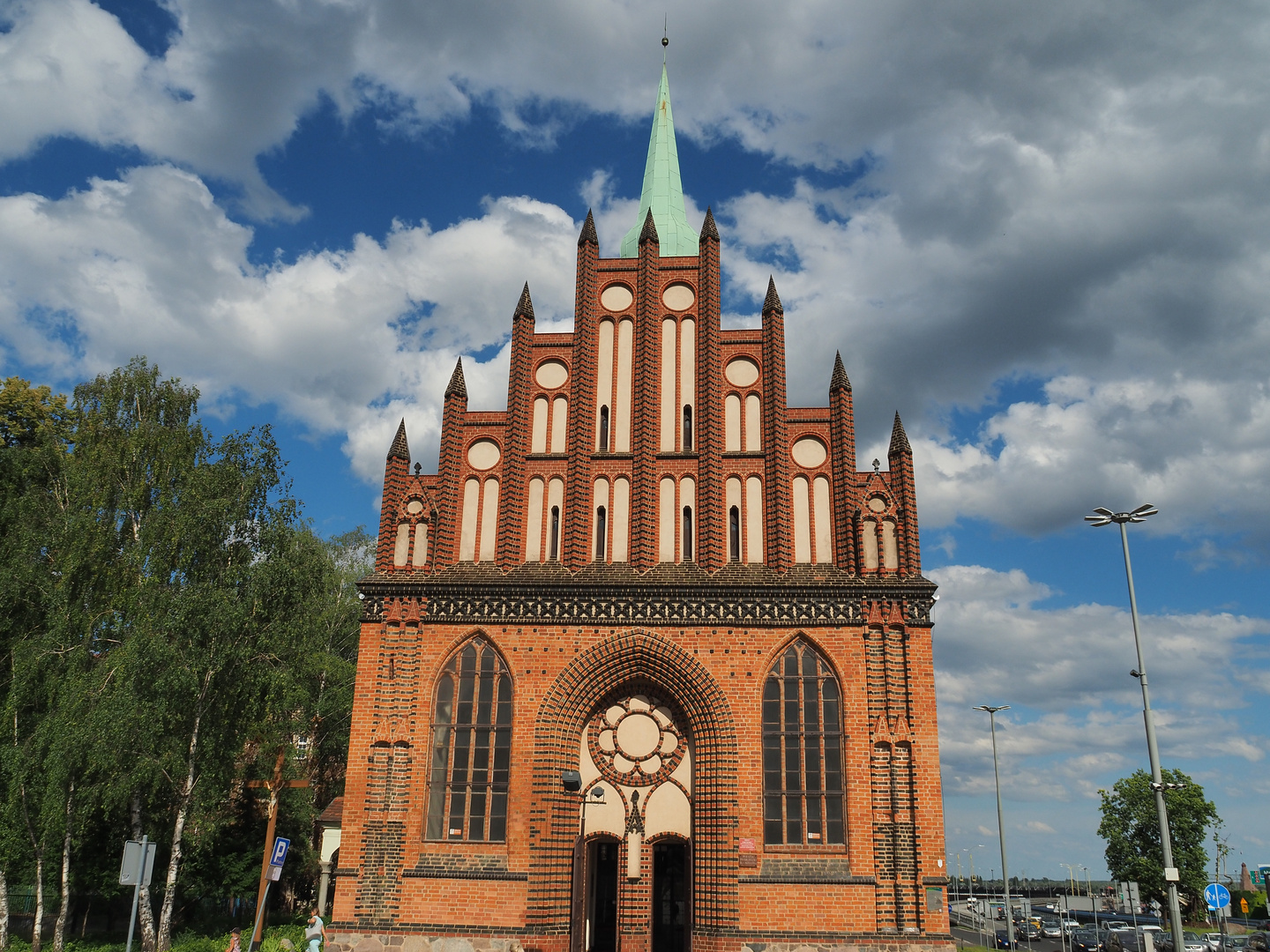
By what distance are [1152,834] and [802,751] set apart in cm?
4787

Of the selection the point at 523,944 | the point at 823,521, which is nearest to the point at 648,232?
the point at 823,521

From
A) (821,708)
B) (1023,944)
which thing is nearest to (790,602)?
(821,708)

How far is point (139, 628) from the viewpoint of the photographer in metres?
21.6

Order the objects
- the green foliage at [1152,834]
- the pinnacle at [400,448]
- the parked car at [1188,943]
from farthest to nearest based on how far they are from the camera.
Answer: the green foliage at [1152,834] < the parked car at [1188,943] < the pinnacle at [400,448]

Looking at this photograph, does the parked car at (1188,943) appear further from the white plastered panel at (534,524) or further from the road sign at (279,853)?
the road sign at (279,853)

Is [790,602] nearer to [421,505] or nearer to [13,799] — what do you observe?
[421,505]

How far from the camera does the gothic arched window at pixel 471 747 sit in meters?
20.8

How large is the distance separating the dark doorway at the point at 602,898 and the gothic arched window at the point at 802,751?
4185 millimetres

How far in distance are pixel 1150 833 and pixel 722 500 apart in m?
49.6

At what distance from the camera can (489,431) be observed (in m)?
23.5

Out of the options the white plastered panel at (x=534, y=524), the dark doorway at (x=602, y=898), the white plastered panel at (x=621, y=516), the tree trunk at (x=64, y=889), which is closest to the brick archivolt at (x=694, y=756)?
the dark doorway at (x=602, y=898)

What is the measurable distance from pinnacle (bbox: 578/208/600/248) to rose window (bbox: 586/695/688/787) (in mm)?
11955

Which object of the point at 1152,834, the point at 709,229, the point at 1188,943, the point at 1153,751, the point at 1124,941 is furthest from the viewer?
the point at 1152,834

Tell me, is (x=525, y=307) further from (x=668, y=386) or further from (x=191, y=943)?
(x=191, y=943)
